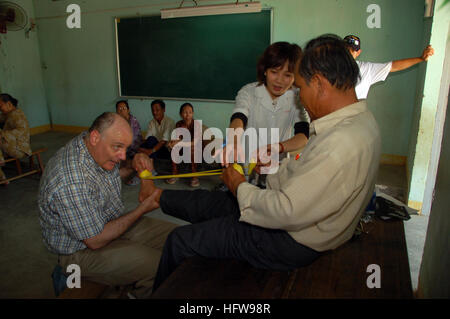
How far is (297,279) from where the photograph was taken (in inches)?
53.3

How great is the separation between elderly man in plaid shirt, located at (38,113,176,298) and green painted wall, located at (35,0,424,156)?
166 inches

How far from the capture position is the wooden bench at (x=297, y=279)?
1.26m

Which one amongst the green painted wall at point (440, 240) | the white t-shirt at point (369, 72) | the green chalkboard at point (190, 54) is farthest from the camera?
the green chalkboard at point (190, 54)

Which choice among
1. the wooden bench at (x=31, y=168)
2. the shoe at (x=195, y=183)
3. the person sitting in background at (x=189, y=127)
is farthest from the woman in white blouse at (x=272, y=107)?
the wooden bench at (x=31, y=168)

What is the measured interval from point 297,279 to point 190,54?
5.14 metres

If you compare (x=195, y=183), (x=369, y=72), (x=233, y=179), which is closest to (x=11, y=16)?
(x=195, y=183)

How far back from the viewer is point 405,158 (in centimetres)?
492

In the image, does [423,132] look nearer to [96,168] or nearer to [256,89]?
Answer: [256,89]

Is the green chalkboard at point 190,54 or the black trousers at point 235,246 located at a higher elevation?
the green chalkboard at point 190,54

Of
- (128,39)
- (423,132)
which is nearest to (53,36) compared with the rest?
(128,39)

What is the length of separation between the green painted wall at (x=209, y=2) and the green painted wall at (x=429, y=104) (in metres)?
1.51

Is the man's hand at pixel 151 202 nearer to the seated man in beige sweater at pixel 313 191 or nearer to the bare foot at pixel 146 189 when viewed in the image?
the bare foot at pixel 146 189

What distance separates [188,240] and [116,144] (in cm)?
67

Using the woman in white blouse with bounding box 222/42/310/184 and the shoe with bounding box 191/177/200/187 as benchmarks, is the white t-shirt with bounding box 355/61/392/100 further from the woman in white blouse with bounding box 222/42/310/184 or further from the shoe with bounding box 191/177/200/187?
the shoe with bounding box 191/177/200/187
